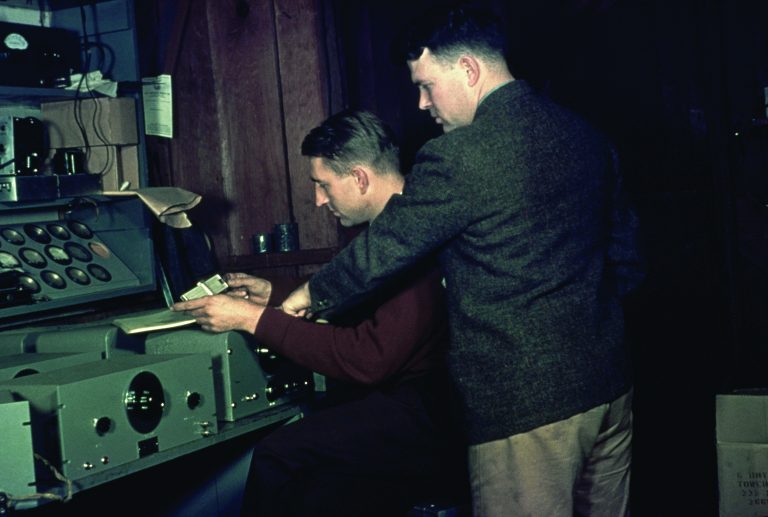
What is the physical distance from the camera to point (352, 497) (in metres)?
2.35

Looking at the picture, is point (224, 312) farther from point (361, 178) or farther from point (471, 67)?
point (471, 67)

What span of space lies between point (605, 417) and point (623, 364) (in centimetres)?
13

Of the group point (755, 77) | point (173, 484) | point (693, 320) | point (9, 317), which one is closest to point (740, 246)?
point (693, 320)

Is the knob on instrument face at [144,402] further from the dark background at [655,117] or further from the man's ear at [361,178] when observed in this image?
the dark background at [655,117]

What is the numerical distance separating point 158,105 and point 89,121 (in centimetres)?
42

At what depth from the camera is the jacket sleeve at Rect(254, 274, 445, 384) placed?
2328 millimetres

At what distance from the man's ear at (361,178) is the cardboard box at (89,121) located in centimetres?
103

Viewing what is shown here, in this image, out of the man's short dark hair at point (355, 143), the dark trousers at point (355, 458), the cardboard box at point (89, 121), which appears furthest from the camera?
the cardboard box at point (89, 121)

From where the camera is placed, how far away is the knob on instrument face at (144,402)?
2193 millimetres

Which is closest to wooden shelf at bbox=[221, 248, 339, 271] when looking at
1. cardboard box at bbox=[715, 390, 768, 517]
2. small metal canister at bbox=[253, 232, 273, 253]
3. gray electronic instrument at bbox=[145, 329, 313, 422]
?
small metal canister at bbox=[253, 232, 273, 253]

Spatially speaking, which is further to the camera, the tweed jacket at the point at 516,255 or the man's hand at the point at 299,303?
the man's hand at the point at 299,303

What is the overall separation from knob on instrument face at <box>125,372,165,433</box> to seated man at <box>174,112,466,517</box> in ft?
0.93

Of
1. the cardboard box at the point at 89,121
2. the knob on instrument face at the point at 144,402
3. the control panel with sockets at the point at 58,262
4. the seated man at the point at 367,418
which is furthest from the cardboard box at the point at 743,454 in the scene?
the cardboard box at the point at 89,121

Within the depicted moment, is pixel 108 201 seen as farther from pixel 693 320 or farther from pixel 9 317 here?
pixel 693 320
